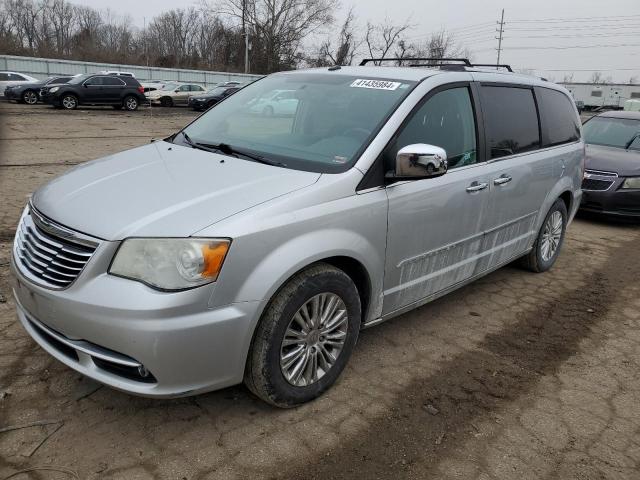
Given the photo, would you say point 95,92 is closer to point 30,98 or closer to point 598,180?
point 30,98

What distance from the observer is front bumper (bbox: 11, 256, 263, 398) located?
92.8 inches

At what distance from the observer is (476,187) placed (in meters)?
3.81

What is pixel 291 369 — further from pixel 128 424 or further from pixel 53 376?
Answer: pixel 53 376

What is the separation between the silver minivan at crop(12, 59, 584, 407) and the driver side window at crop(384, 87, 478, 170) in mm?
13

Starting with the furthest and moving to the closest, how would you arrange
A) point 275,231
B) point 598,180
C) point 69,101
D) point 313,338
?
point 69,101
point 598,180
point 313,338
point 275,231

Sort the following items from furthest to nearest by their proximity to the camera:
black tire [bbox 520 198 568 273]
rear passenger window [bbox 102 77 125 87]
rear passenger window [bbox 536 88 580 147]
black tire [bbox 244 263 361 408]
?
1. rear passenger window [bbox 102 77 125 87]
2. black tire [bbox 520 198 568 273]
3. rear passenger window [bbox 536 88 580 147]
4. black tire [bbox 244 263 361 408]

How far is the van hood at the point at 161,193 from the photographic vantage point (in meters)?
2.52

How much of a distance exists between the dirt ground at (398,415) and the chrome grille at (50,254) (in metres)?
0.72

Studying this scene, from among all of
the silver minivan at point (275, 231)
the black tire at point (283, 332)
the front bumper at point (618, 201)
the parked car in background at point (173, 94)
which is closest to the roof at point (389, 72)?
the silver minivan at point (275, 231)

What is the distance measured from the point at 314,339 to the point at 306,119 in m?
1.48

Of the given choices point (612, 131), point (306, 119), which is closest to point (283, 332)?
point (306, 119)

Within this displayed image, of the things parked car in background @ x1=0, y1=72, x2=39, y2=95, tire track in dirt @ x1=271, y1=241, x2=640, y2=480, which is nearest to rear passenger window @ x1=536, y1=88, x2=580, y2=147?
tire track in dirt @ x1=271, y1=241, x2=640, y2=480

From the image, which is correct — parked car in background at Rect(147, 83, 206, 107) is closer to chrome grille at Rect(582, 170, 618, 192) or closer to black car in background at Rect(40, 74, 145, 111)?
black car in background at Rect(40, 74, 145, 111)

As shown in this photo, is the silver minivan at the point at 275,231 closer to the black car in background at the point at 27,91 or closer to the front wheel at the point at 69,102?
the front wheel at the point at 69,102
